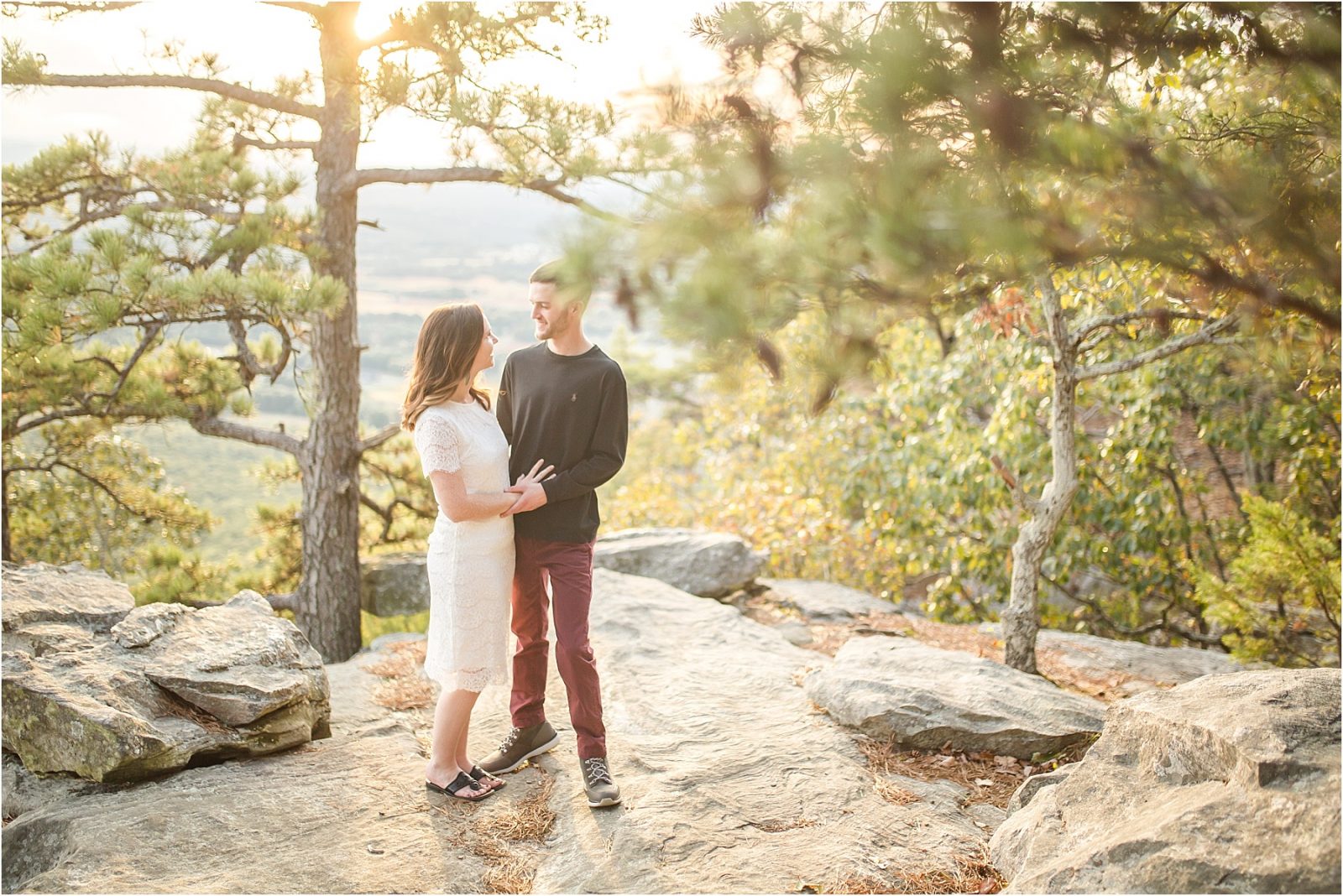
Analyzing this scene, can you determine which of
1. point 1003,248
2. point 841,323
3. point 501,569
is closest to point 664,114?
point 841,323

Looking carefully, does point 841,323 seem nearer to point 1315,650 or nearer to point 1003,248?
point 1003,248

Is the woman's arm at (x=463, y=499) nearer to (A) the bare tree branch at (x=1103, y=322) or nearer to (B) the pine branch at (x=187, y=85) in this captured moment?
(A) the bare tree branch at (x=1103, y=322)

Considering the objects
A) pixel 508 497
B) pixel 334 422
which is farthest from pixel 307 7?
pixel 508 497

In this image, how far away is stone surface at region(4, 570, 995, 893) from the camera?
293cm

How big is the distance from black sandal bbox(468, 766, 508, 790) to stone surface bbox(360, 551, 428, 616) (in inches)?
155

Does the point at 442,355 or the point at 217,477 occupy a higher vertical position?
the point at 442,355

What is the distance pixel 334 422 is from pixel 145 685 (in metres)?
2.89

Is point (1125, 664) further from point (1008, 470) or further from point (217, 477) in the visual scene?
point (217, 477)

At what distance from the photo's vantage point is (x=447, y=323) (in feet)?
10.7

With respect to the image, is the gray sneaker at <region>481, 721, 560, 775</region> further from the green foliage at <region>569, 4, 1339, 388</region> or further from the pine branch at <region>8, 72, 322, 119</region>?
the pine branch at <region>8, 72, 322, 119</region>

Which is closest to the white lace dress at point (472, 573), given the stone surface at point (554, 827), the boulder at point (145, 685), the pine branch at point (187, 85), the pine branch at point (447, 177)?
the stone surface at point (554, 827)

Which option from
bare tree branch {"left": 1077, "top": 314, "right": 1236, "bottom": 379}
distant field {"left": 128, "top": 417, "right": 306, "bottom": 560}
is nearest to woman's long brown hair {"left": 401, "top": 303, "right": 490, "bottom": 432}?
bare tree branch {"left": 1077, "top": 314, "right": 1236, "bottom": 379}

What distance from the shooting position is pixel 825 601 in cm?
715

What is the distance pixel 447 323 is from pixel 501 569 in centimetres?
87
